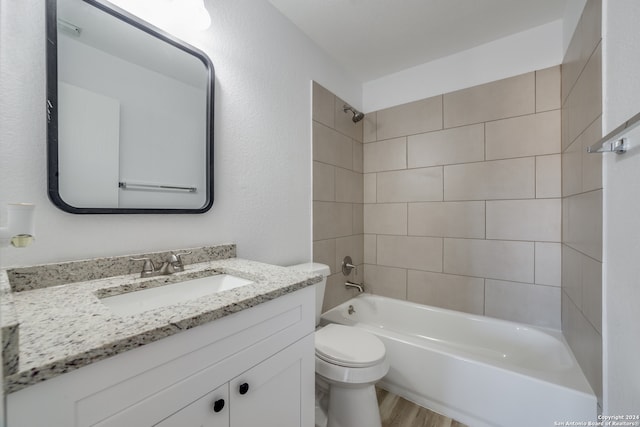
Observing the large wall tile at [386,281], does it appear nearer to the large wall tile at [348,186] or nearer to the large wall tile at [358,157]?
the large wall tile at [348,186]

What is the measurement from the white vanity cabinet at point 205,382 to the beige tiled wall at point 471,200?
4.92ft

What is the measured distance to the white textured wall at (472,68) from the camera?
5.68 feet

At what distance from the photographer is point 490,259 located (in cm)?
192

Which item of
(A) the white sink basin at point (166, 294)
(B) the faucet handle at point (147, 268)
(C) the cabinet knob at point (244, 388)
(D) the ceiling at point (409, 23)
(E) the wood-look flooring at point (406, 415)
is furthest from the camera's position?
(D) the ceiling at point (409, 23)

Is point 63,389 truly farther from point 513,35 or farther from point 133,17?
point 513,35

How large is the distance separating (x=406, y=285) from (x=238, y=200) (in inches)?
64.5

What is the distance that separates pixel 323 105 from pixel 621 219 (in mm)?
1722

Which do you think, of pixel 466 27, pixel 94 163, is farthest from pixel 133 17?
pixel 466 27

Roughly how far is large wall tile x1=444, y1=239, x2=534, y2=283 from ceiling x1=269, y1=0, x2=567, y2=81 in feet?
4.87

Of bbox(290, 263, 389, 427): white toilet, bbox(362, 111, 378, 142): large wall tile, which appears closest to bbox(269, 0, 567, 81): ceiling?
bbox(362, 111, 378, 142): large wall tile

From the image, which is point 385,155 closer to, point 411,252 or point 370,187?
point 370,187

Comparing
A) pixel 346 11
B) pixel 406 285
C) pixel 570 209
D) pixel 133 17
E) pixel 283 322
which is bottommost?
pixel 406 285

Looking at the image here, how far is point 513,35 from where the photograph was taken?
5.99 ft

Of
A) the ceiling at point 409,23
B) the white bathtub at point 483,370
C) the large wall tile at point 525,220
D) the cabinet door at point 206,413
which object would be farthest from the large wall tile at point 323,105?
the cabinet door at point 206,413
